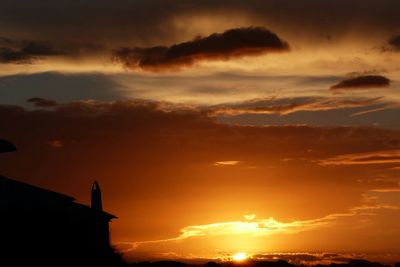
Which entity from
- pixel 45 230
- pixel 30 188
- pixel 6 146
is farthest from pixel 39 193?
pixel 6 146

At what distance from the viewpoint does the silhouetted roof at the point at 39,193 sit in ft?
141

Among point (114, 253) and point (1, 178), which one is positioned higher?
point (1, 178)

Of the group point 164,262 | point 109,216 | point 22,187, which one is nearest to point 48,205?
point 22,187

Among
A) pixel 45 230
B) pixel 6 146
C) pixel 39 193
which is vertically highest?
pixel 6 146

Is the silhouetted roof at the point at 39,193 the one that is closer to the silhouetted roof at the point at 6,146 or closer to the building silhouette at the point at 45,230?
the building silhouette at the point at 45,230

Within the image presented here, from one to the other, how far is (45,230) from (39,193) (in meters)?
2.56

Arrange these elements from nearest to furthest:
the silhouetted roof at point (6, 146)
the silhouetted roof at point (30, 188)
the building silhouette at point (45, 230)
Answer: the building silhouette at point (45, 230) < the silhouetted roof at point (30, 188) < the silhouetted roof at point (6, 146)

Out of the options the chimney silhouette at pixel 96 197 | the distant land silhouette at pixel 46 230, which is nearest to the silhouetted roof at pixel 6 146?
the distant land silhouette at pixel 46 230

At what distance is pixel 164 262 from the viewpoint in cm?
8131

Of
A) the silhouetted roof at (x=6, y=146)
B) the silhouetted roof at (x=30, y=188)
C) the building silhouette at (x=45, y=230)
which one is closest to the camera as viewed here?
the building silhouette at (x=45, y=230)

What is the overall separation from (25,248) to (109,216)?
27.8ft

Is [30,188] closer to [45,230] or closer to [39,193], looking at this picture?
[39,193]

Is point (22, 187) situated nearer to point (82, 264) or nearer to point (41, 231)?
point (41, 231)

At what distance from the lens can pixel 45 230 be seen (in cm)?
4331
